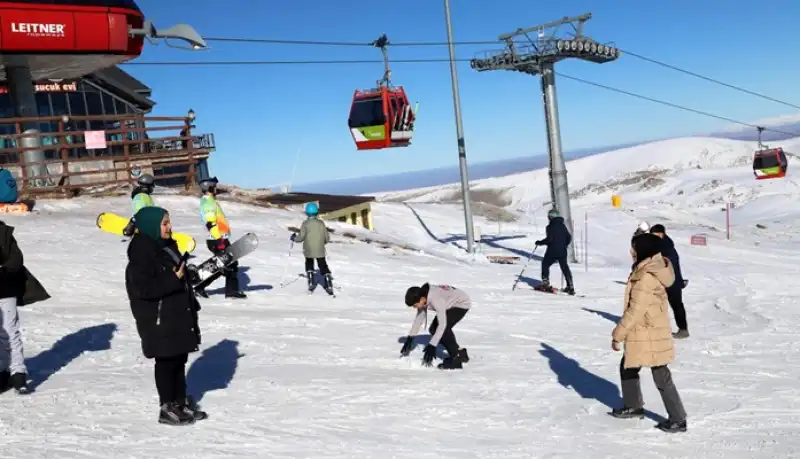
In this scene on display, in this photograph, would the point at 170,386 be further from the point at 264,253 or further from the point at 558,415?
the point at 264,253

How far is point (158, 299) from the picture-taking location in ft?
17.2

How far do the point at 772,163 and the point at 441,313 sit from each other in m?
34.3

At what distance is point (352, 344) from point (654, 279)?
15.1 feet

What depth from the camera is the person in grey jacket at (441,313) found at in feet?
25.7

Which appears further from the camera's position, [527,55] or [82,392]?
[527,55]

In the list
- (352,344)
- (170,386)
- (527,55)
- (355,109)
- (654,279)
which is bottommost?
(352,344)

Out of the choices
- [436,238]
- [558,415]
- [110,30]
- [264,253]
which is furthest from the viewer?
[436,238]

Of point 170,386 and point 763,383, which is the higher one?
→ point 170,386

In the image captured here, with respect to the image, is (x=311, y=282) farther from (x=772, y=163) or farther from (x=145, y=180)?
(x=772, y=163)

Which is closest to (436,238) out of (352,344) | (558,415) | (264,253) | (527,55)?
(527,55)

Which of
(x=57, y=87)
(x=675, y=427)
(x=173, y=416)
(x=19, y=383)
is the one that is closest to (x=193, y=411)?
(x=173, y=416)

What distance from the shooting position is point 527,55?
2644 centimetres

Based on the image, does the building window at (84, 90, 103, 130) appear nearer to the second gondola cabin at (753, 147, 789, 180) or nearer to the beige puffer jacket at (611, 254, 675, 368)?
the second gondola cabin at (753, 147, 789, 180)

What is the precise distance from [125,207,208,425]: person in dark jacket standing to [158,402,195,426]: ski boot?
0.31 metres
